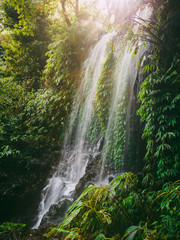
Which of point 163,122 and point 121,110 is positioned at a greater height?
point 121,110

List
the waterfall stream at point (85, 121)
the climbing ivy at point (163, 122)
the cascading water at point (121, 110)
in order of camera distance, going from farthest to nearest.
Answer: the waterfall stream at point (85, 121) → the cascading water at point (121, 110) → the climbing ivy at point (163, 122)

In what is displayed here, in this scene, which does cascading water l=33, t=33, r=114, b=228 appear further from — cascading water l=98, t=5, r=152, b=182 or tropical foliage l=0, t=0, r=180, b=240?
cascading water l=98, t=5, r=152, b=182

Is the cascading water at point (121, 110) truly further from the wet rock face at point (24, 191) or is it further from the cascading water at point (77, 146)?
the wet rock face at point (24, 191)

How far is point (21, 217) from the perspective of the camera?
4.92m

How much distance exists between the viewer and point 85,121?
20.6ft

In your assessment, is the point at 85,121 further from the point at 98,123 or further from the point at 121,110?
the point at 121,110

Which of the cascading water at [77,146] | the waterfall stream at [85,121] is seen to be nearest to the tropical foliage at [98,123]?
the waterfall stream at [85,121]

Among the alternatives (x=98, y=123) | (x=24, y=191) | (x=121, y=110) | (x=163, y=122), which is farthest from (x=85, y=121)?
(x=163, y=122)

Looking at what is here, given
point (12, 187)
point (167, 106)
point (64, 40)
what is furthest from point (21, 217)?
point (64, 40)

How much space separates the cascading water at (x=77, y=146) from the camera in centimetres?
511

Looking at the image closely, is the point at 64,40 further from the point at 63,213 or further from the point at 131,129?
the point at 63,213

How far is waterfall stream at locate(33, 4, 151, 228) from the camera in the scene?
445cm

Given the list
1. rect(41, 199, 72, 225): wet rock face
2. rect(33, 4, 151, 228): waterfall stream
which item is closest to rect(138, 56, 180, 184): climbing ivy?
rect(33, 4, 151, 228): waterfall stream

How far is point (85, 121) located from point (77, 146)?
1.02 metres
